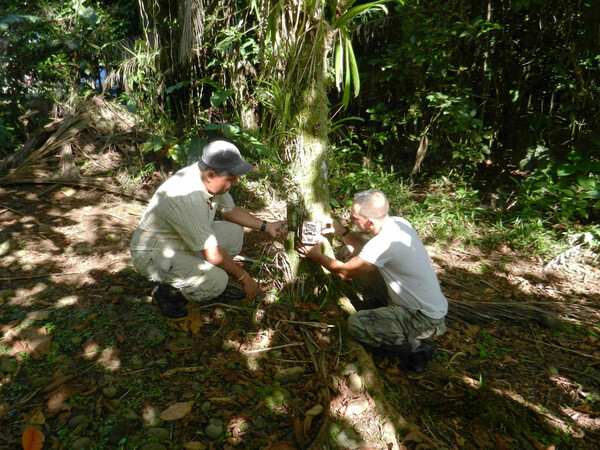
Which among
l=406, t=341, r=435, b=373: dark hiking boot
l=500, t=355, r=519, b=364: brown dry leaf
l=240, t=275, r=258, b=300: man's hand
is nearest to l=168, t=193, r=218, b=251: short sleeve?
l=240, t=275, r=258, b=300: man's hand

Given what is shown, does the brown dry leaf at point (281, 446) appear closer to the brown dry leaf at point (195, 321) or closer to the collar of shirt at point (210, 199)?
the brown dry leaf at point (195, 321)

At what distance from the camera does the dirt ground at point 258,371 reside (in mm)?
1984

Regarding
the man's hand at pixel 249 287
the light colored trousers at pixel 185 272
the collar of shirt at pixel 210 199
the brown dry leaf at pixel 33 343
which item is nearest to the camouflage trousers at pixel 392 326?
the man's hand at pixel 249 287

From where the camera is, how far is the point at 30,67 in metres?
5.75

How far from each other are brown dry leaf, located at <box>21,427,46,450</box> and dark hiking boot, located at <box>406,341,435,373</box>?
7.17ft

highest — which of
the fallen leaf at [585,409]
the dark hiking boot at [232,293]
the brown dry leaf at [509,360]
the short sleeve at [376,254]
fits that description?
the short sleeve at [376,254]

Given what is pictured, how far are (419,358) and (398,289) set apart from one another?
0.50 metres

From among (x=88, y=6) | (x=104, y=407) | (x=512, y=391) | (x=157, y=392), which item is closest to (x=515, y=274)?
(x=512, y=391)

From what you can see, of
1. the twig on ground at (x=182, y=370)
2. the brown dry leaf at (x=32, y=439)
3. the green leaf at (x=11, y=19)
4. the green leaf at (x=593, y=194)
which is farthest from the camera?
the green leaf at (x=11, y=19)

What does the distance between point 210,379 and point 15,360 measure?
116 centimetres

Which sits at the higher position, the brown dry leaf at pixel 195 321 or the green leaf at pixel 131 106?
the green leaf at pixel 131 106

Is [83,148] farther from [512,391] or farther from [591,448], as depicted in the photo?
[591,448]

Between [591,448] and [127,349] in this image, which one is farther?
[127,349]

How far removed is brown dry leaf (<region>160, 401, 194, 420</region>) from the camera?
78.3 inches
